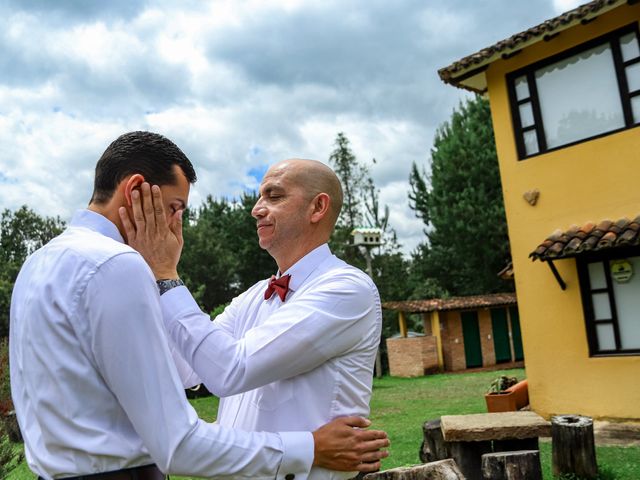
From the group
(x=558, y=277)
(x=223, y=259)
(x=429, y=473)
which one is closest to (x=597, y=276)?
(x=558, y=277)

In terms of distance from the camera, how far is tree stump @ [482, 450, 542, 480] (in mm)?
5191

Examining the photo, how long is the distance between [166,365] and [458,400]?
1436cm

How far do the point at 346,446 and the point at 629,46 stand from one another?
10.0 meters

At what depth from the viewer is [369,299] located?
2389 millimetres

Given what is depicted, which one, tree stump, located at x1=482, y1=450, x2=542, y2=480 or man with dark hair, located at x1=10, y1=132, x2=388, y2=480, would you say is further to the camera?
tree stump, located at x1=482, y1=450, x2=542, y2=480

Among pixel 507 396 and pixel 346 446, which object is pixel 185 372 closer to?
pixel 346 446

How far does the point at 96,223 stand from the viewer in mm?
1953

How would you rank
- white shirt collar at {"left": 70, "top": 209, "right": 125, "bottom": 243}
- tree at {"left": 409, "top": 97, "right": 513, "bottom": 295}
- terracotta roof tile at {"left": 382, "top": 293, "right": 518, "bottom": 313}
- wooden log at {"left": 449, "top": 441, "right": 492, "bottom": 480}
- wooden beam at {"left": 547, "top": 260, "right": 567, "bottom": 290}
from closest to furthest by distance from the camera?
white shirt collar at {"left": 70, "top": 209, "right": 125, "bottom": 243} → wooden log at {"left": 449, "top": 441, "right": 492, "bottom": 480} → wooden beam at {"left": 547, "top": 260, "right": 567, "bottom": 290} → terracotta roof tile at {"left": 382, "top": 293, "right": 518, "bottom": 313} → tree at {"left": 409, "top": 97, "right": 513, "bottom": 295}

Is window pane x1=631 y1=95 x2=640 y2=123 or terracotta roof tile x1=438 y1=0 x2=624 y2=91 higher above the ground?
terracotta roof tile x1=438 y1=0 x2=624 y2=91

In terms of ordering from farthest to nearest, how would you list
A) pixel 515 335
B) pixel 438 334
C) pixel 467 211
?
1. pixel 467 211
2. pixel 515 335
3. pixel 438 334

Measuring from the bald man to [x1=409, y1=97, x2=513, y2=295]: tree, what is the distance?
91.1ft

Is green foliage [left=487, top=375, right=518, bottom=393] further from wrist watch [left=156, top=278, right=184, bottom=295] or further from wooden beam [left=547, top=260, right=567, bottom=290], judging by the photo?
wrist watch [left=156, top=278, right=184, bottom=295]

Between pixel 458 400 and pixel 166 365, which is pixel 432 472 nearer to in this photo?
pixel 166 365

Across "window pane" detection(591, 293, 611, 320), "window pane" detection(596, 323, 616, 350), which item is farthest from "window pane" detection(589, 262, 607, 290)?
"window pane" detection(596, 323, 616, 350)
